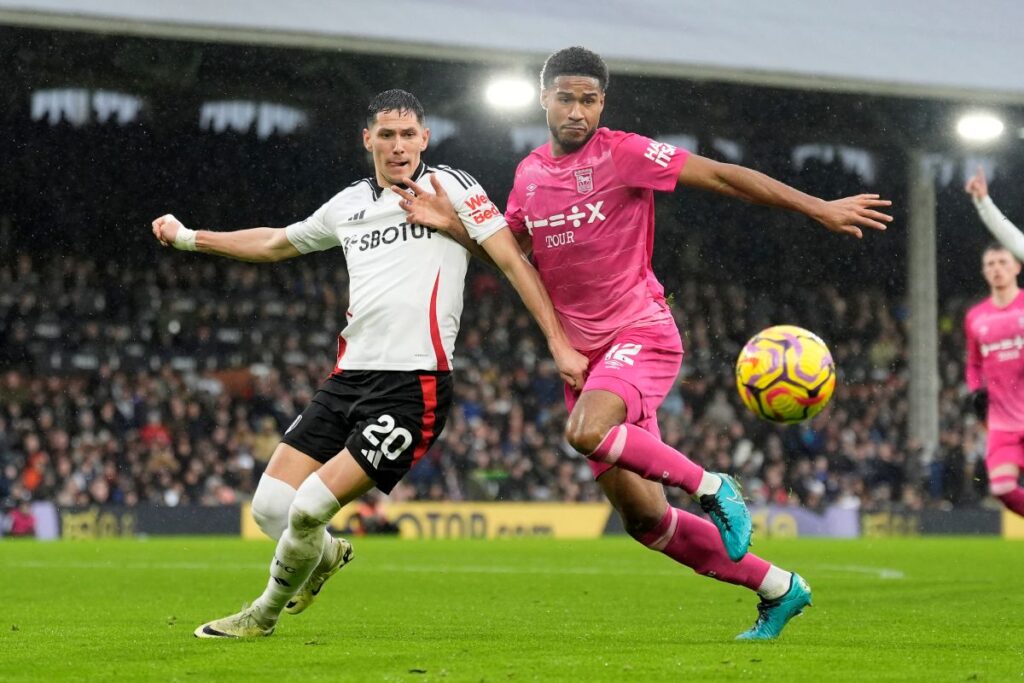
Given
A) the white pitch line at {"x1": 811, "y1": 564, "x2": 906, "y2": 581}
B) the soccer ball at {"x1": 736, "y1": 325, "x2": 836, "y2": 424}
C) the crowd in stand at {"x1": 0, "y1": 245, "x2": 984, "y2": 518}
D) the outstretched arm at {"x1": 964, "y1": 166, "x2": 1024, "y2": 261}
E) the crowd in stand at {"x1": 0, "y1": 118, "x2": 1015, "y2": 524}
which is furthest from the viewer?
the crowd in stand at {"x1": 0, "y1": 118, "x2": 1015, "y2": 524}

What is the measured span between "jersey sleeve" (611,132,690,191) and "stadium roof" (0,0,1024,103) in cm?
1304

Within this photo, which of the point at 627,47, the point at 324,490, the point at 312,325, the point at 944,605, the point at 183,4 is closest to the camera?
the point at 324,490

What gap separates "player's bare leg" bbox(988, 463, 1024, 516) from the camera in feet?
35.3

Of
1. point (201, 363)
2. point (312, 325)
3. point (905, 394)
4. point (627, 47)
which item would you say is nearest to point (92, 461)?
point (201, 363)

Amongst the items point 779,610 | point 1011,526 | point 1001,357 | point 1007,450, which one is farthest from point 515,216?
point 1011,526

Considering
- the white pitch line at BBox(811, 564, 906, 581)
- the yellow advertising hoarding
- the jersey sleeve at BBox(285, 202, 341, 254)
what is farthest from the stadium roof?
the jersey sleeve at BBox(285, 202, 341, 254)

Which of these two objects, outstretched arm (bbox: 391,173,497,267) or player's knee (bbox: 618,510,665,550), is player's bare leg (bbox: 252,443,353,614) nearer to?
outstretched arm (bbox: 391,173,497,267)

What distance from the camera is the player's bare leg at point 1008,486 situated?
10758 mm

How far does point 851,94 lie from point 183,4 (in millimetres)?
10970

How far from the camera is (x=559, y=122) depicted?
243 inches

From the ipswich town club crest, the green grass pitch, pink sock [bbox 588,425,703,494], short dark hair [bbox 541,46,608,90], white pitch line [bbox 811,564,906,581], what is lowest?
white pitch line [bbox 811,564,906,581]

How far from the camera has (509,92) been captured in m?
23.0

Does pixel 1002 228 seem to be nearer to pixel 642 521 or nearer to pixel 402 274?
pixel 642 521

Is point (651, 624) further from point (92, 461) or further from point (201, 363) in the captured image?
point (201, 363)
